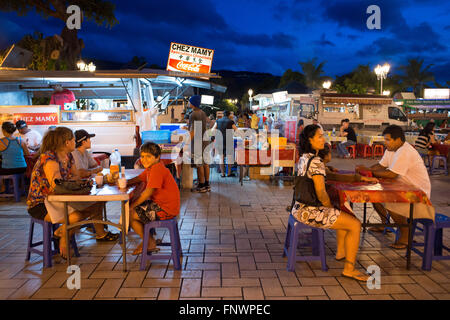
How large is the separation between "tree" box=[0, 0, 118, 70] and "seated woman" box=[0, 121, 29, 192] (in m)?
15.8

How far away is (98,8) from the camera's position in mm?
20359

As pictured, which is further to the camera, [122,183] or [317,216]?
[122,183]

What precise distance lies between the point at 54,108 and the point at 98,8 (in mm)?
14850

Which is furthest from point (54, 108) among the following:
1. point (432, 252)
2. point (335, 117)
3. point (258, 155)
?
point (335, 117)

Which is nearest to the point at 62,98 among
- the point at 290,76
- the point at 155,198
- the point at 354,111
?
the point at 155,198

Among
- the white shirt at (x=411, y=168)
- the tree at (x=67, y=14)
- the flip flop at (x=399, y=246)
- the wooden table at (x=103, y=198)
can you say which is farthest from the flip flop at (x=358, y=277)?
the tree at (x=67, y=14)

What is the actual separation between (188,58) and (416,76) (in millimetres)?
48796

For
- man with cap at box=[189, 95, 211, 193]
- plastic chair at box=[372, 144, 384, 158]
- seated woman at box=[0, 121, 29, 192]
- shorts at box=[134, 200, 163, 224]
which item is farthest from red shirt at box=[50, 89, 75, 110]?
plastic chair at box=[372, 144, 384, 158]

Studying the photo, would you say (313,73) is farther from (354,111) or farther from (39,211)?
(39,211)

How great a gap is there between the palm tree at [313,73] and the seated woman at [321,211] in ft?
156

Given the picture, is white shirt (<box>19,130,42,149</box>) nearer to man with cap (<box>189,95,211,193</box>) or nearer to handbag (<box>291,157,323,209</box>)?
man with cap (<box>189,95,211,193</box>)

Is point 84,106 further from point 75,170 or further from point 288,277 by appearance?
point 288,277

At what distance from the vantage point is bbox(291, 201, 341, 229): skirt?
3207 millimetres

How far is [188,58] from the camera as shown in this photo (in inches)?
421
